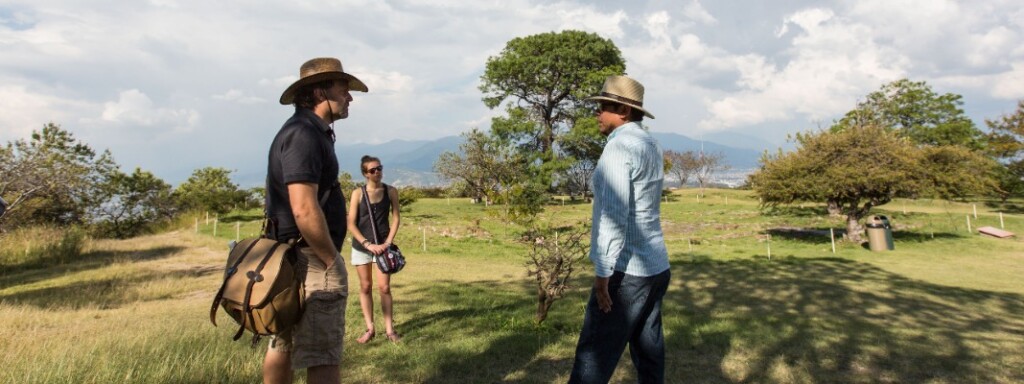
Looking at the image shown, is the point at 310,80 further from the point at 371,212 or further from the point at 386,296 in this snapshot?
the point at 386,296

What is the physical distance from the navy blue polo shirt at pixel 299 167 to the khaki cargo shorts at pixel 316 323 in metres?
0.20

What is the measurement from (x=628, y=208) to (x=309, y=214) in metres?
1.66

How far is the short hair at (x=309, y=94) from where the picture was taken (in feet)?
9.67

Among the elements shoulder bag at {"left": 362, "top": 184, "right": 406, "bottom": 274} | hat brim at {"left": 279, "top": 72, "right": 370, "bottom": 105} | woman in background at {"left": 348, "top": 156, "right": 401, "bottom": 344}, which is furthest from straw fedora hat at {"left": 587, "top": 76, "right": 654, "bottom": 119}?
woman in background at {"left": 348, "top": 156, "right": 401, "bottom": 344}

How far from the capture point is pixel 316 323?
8.84 feet

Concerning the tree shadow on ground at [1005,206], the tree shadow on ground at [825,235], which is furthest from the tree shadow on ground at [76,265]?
the tree shadow on ground at [1005,206]

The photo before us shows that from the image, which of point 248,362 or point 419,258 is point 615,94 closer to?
point 248,362

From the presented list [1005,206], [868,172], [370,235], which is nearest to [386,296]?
[370,235]

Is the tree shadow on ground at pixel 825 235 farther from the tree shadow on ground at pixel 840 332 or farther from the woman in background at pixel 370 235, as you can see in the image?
the woman in background at pixel 370 235

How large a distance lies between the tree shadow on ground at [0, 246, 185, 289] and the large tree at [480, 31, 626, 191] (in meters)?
27.8

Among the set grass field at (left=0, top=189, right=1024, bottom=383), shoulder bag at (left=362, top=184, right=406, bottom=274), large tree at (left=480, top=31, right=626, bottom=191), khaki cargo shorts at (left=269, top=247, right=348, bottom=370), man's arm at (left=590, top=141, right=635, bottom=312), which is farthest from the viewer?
large tree at (left=480, top=31, right=626, bottom=191)

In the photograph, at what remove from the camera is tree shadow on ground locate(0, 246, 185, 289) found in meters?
10.2

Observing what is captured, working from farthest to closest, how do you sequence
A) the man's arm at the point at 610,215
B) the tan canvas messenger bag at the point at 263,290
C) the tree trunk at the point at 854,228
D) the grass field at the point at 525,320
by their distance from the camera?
the tree trunk at the point at 854,228
the grass field at the point at 525,320
the man's arm at the point at 610,215
the tan canvas messenger bag at the point at 263,290

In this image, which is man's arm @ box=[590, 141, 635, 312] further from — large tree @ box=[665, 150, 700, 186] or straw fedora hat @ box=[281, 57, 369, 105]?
large tree @ box=[665, 150, 700, 186]
